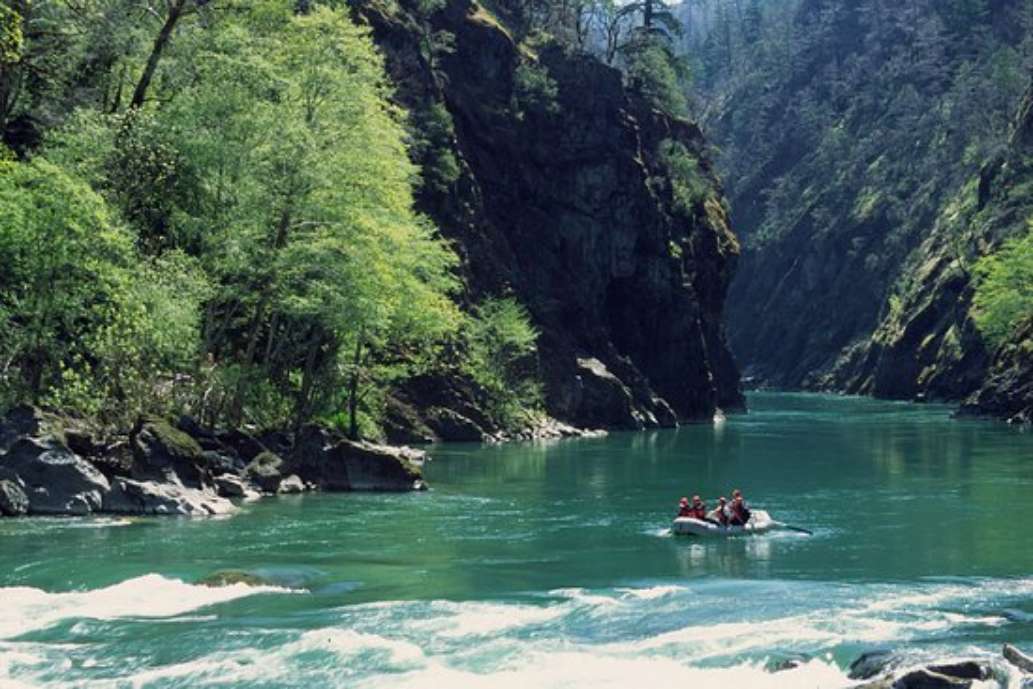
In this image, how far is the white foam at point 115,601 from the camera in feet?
105

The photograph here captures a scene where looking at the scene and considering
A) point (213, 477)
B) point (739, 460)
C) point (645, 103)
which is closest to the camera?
point (213, 477)

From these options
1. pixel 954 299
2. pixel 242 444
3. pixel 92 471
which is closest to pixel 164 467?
pixel 92 471

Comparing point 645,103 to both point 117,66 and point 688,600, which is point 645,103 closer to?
point 117,66

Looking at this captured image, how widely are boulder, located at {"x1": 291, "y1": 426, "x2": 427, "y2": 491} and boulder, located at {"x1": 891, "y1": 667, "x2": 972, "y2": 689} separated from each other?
38.0 meters

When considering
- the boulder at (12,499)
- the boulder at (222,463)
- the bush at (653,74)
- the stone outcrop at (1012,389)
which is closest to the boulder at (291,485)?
the boulder at (222,463)

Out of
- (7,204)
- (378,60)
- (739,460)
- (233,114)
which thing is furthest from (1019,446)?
(7,204)

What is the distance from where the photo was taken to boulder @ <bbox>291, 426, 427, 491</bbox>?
2347 inches

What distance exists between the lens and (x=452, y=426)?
330 feet

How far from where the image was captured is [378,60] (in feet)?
234

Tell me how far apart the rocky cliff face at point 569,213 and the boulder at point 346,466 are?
172ft

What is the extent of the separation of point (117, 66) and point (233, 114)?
41.5 feet

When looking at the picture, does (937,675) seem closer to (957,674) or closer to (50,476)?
(957,674)

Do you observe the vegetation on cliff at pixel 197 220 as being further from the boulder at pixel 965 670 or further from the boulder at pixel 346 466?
the boulder at pixel 965 670

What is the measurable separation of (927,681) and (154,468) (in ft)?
112
